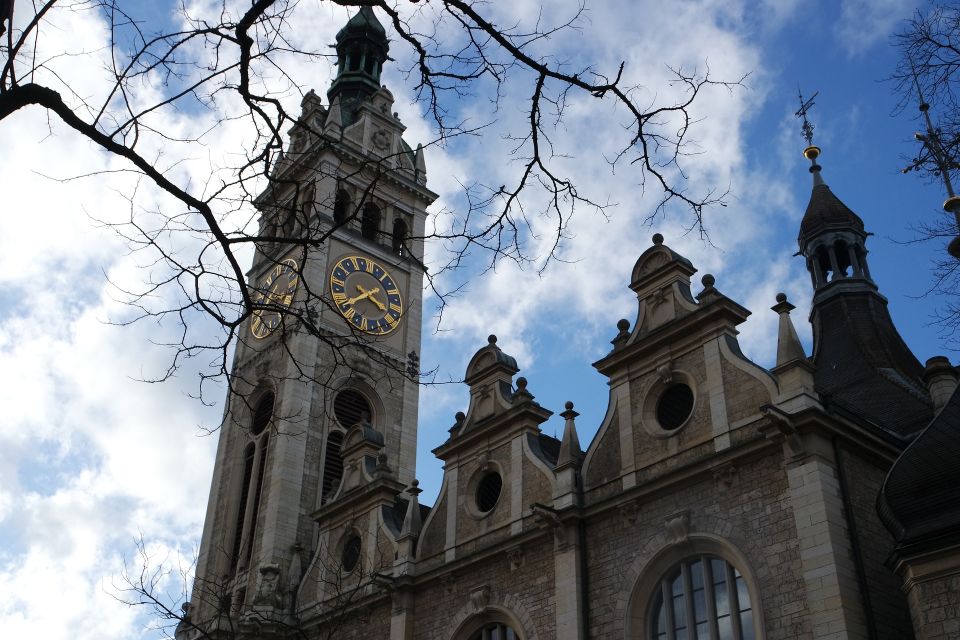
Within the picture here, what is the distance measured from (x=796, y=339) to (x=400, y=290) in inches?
847

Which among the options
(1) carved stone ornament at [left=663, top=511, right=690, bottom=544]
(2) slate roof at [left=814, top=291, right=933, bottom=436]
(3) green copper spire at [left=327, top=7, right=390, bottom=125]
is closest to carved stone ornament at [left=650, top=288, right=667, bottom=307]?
(1) carved stone ornament at [left=663, top=511, right=690, bottom=544]

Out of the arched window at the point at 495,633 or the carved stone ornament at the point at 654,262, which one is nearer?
the arched window at the point at 495,633

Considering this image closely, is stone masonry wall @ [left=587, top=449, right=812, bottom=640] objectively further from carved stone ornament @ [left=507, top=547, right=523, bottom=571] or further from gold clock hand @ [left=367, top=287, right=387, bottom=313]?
gold clock hand @ [left=367, top=287, right=387, bottom=313]

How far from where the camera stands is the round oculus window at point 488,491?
22109 millimetres

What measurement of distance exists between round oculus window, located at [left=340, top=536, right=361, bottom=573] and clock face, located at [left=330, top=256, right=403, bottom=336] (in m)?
9.73

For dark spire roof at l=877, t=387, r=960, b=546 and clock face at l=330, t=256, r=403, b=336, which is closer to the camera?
dark spire roof at l=877, t=387, r=960, b=546

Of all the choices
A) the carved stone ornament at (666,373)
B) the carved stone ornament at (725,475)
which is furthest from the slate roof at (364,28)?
the carved stone ornament at (725,475)

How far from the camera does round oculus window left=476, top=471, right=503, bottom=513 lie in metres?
22.1

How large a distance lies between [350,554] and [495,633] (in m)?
6.81

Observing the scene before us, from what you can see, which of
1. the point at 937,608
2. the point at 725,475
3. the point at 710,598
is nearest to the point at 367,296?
the point at 725,475

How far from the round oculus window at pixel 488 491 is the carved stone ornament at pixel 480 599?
1.90m

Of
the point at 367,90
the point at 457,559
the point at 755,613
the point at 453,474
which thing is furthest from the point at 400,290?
the point at 755,613

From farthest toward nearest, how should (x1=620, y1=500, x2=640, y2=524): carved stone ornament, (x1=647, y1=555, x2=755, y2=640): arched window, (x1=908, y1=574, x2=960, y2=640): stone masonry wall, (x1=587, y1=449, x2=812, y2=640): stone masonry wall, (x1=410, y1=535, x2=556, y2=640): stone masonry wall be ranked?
(x1=410, y1=535, x2=556, y2=640): stone masonry wall
(x1=620, y1=500, x2=640, y2=524): carved stone ornament
(x1=647, y1=555, x2=755, y2=640): arched window
(x1=587, y1=449, x2=812, y2=640): stone masonry wall
(x1=908, y1=574, x2=960, y2=640): stone masonry wall

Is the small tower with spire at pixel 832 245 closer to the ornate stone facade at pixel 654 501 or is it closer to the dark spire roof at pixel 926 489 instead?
the ornate stone facade at pixel 654 501
